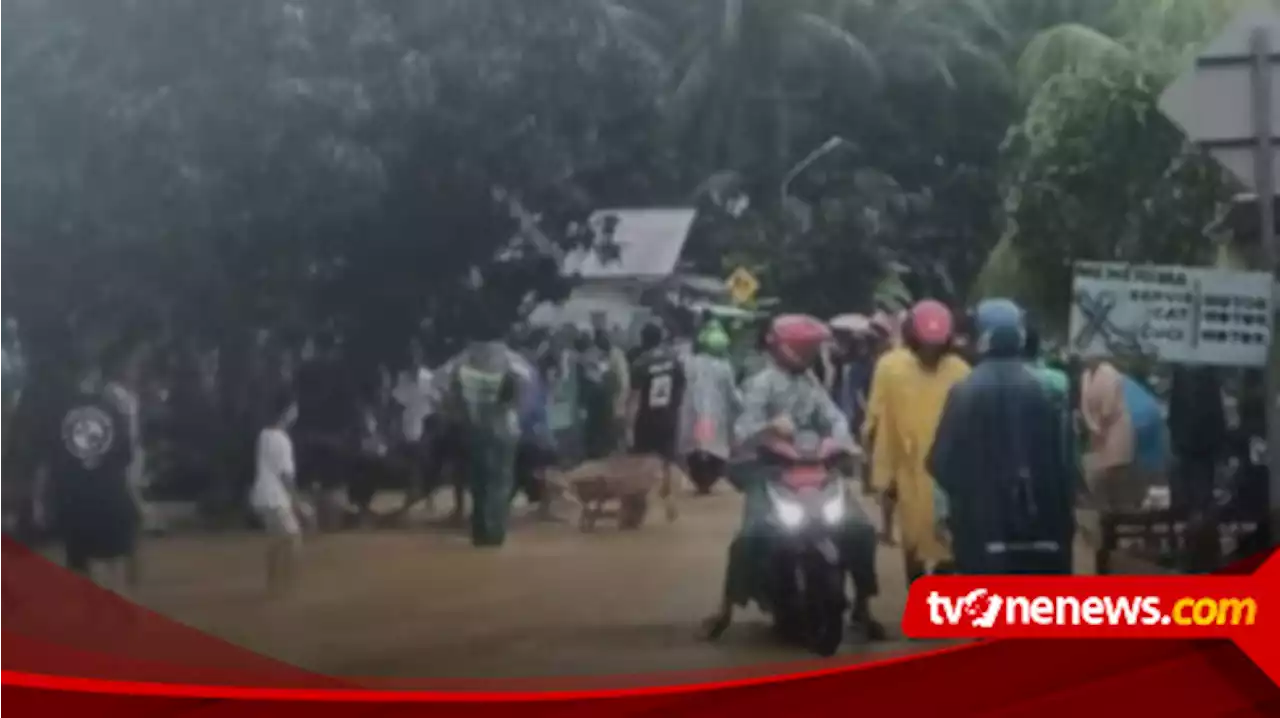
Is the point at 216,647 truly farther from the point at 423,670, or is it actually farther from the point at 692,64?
the point at 692,64

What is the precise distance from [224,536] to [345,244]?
252mm

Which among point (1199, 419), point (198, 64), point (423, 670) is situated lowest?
point (423, 670)

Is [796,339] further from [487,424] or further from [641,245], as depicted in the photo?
[487,424]

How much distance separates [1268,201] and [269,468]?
83 cm

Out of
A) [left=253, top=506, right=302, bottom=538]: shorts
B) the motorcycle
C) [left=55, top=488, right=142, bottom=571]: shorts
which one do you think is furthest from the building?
[left=55, top=488, right=142, bottom=571]: shorts

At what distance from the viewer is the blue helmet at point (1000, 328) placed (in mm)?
861

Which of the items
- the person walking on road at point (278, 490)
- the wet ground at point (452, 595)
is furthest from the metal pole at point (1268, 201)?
the person walking on road at point (278, 490)

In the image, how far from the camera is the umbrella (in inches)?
33.7

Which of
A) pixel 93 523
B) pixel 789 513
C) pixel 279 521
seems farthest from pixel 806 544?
pixel 93 523

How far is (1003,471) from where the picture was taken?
0.88 meters

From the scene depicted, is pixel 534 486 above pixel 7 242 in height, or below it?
below

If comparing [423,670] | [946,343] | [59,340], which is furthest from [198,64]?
[946,343]

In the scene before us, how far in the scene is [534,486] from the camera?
2.84 ft

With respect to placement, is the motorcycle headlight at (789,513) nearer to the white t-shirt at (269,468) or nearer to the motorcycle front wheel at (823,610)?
the motorcycle front wheel at (823,610)
